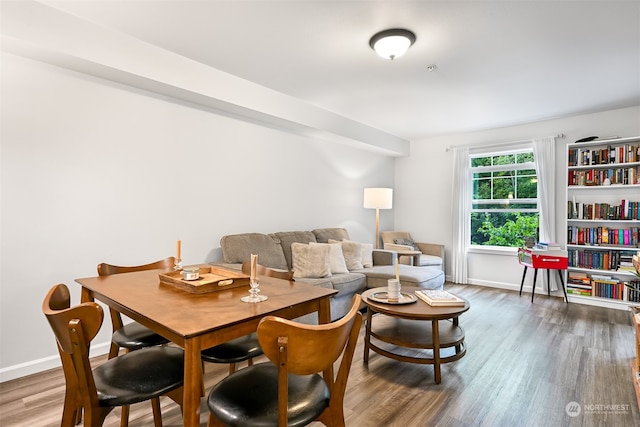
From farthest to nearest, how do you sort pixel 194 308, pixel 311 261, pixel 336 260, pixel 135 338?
pixel 336 260
pixel 311 261
pixel 135 338
pixel 194 308

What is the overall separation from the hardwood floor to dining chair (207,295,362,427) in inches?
29.1

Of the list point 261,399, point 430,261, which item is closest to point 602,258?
point 430,261

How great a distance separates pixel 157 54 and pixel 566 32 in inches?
125

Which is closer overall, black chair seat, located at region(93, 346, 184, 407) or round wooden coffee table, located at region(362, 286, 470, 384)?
black chair seat, located at region(93, 346, 184, 407)

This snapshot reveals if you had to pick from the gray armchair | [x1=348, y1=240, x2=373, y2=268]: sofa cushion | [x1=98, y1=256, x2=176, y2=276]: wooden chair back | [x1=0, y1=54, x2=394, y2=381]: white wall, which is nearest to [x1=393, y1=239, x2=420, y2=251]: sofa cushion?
the gray armchair

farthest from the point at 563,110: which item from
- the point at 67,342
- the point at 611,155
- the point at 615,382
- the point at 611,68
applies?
the point at 67,342

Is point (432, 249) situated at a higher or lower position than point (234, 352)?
higher

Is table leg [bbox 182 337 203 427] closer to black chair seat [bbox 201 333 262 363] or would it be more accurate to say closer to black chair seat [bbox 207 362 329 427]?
black chair seat [bbox 207 362 329 427]

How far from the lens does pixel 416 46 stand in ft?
8.68

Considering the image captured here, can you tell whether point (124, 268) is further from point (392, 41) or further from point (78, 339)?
point (392, 41)

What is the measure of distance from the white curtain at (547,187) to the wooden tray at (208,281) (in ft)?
15.1

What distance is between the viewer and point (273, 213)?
13.2 feet

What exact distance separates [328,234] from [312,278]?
113cm

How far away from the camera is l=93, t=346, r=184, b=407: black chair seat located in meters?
1.23
